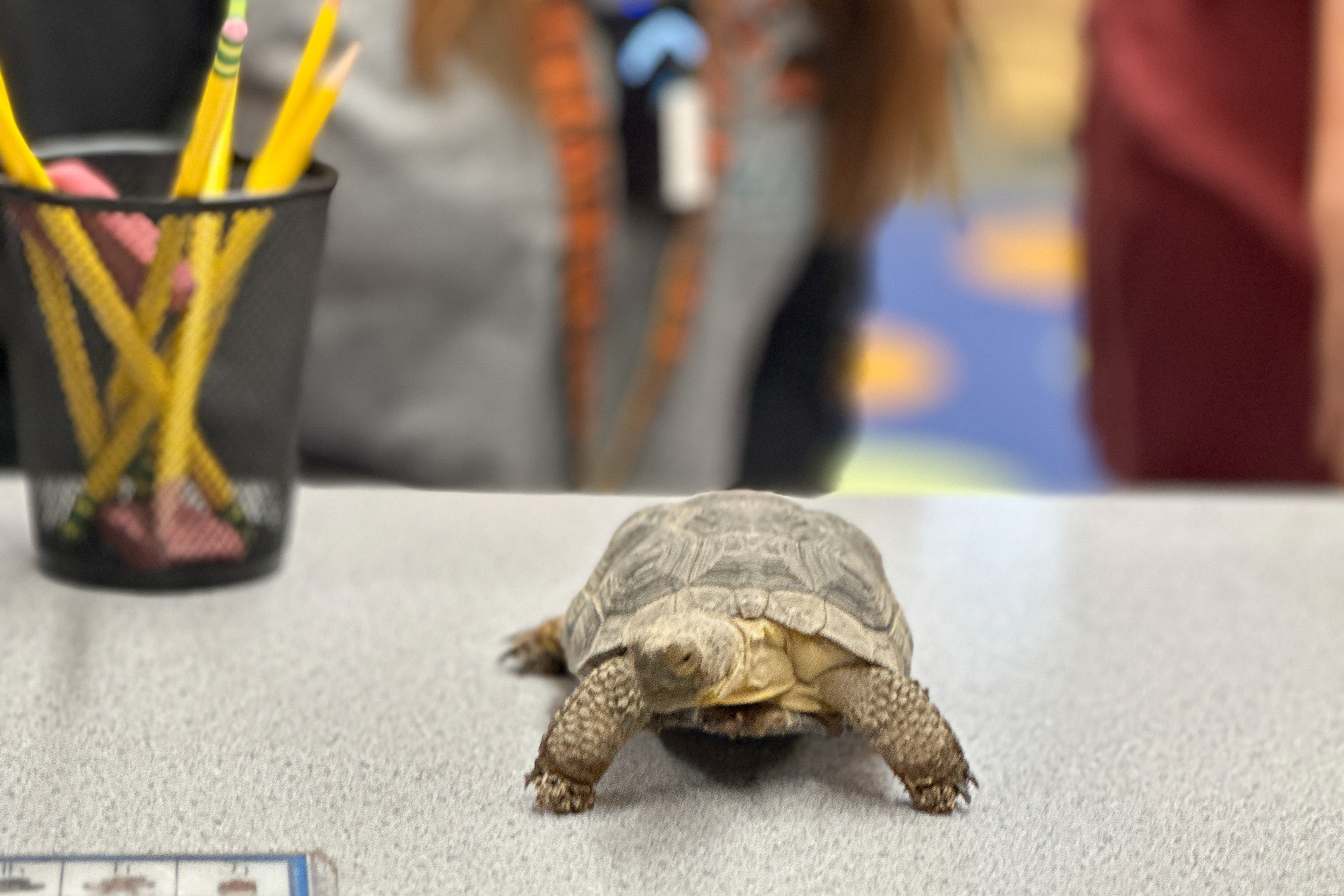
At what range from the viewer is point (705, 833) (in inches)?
20.2

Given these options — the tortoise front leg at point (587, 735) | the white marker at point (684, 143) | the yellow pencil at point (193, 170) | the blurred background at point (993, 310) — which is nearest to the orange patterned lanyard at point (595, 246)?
the white marker at point (684, 143)

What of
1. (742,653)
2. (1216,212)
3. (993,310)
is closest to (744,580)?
(742,653)

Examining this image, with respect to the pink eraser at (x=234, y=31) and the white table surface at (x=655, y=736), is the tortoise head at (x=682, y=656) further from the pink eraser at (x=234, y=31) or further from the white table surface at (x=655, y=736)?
the pink eraser at (x=234, y=31)

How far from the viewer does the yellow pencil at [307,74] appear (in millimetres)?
641

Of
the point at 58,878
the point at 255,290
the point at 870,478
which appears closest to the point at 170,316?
the point at 255,290

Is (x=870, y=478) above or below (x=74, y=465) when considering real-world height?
below

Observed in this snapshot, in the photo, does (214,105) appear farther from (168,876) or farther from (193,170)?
(168,876)

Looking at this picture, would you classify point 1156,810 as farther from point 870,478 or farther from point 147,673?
point 870,478

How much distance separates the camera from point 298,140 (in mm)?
666

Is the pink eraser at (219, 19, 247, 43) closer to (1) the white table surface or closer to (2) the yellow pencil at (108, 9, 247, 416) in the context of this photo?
(2) the yellow pencil at (108, 9, 247, 416)

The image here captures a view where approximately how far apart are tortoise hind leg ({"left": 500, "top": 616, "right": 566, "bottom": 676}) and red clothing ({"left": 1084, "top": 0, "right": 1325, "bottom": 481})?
674 millimetres

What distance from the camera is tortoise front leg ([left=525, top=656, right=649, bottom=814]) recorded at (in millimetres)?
522

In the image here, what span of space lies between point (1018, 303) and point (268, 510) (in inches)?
80.5

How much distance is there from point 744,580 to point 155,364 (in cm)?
27
